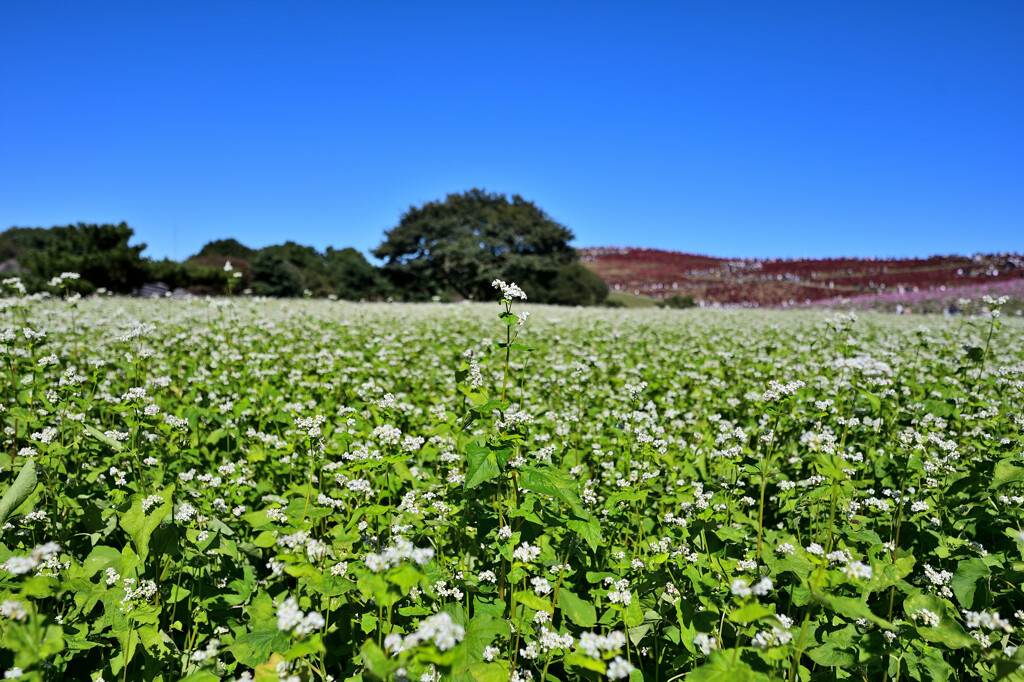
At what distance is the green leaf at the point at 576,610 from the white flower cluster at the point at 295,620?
114 cm

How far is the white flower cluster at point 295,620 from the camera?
4.79 ft

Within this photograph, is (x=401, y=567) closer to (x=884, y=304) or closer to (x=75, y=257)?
(x=75, y=257)

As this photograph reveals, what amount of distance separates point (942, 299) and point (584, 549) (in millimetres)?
32979

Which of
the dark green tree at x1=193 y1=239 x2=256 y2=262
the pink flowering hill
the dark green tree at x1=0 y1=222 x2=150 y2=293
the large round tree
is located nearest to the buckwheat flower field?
the dark green tree at x1=0 y1=222 x2=150 y2=293

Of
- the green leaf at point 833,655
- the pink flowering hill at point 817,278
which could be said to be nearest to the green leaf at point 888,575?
the green leaf at point 833,655

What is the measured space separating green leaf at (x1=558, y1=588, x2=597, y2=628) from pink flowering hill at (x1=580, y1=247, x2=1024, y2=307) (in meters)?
34.0

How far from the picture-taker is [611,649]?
166cm

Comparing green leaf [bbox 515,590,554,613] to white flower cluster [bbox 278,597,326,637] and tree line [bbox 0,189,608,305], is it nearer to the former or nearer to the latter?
white flower cluster [bbox 278,597,326,637]

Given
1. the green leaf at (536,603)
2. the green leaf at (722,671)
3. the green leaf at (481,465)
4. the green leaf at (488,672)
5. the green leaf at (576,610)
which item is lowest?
the green leaf at (488,672)

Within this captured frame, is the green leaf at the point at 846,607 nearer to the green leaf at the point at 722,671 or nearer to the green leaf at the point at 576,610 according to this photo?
the green leaf at the point at 722,671

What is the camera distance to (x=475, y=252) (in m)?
40.9

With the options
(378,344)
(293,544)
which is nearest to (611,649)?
(293,544)

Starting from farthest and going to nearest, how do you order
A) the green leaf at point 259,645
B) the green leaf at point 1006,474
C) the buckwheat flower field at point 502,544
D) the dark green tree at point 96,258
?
1. the dark green tree at point 96,258
2. the green leaf at point 1006,474
3. the green leaf at point 259,645
4. the buckwheat flower field at point 502,544

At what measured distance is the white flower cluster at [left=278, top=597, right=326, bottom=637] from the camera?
146cm
